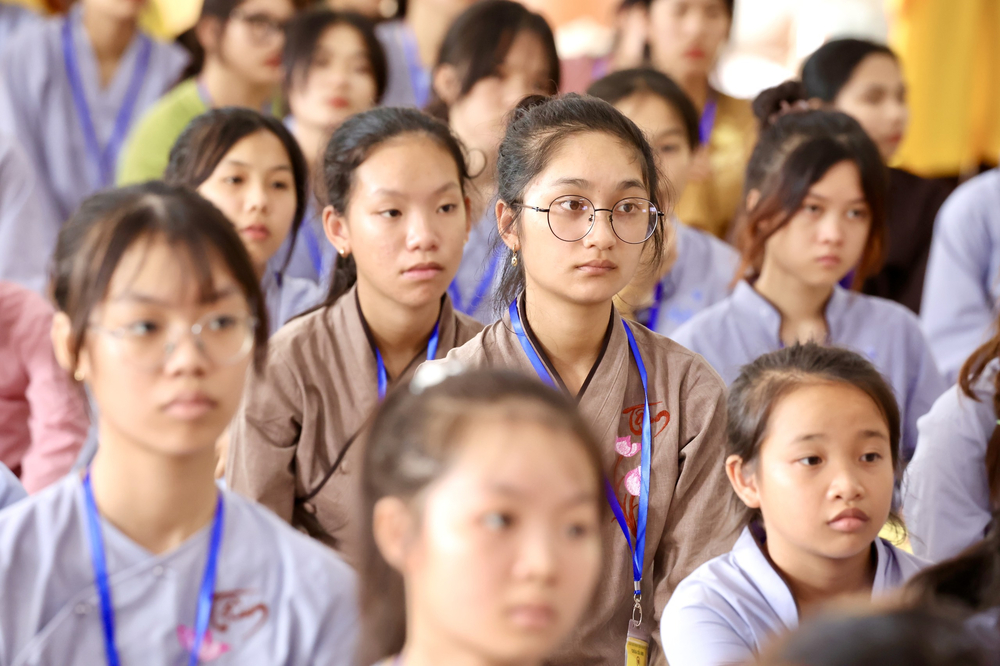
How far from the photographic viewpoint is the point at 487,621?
3.31 ft

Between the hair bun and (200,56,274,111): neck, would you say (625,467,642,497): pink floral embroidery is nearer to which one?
the hair bun

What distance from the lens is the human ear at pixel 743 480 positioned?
1620 mm

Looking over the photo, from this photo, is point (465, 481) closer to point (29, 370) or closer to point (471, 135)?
point (29, 370)

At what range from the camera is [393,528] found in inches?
42.9

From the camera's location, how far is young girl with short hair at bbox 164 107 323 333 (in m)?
2.38

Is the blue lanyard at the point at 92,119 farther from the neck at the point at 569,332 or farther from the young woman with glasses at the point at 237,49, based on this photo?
the neck at the point at 569,332

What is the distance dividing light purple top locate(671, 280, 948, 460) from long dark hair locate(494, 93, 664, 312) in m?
0.63

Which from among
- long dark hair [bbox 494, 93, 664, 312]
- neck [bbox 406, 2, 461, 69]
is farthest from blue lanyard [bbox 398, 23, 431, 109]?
long dark hair [bbox 494, 93, 664, 312]

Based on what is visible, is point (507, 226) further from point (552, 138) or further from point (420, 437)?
point (420, 437)

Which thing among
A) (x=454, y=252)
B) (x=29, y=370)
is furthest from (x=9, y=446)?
(x=454, y=252)

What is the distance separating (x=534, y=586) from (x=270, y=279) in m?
1.61

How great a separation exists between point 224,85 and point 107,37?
540mm

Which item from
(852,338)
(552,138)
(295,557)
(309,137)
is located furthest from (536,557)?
(309,137)

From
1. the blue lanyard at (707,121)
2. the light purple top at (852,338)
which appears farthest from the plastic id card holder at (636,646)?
the blue lanyard at (707,121)
